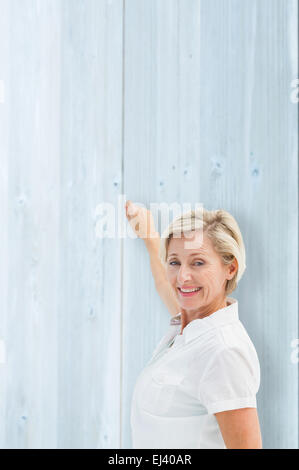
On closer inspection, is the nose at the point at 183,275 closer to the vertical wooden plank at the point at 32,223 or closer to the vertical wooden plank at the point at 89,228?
the vertical wooden plank at the point at 89,228

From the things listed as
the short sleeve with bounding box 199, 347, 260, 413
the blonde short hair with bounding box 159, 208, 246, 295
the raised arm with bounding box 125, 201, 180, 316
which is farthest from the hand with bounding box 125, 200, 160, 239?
the short sleeve with bounding box 199, 347, 260, 413

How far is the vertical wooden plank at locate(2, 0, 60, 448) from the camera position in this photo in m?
1.26

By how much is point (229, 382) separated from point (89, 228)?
539 mm

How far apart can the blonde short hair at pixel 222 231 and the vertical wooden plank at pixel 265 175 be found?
0.05 m

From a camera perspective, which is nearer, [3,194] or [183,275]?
[183,275]

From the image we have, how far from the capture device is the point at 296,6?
1041mm

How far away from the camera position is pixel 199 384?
3.18ft

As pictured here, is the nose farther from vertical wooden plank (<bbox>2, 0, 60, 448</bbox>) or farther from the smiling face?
vertical wooden plank (<bbox>2, 0, 60, 448</bbox>)

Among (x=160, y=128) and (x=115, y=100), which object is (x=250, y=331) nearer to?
(x=160, y=128)

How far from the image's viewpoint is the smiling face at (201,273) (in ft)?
3.39

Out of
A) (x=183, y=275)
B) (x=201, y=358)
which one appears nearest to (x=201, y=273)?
(x=183, y=275)

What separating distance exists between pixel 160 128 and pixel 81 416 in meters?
0.76

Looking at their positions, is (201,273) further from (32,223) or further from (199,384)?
(32,223)

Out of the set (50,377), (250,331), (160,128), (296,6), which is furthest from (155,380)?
(296,6)
